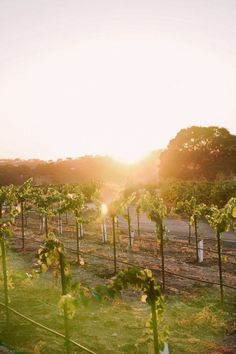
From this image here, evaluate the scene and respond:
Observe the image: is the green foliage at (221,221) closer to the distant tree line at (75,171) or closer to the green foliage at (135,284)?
the green foliage at (135,284)

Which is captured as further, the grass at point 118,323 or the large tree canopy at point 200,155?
the large tree canopy at point 200,155

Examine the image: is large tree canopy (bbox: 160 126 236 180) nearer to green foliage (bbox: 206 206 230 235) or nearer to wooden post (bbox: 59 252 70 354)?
green foliage (bbox: 206 206 230 235)

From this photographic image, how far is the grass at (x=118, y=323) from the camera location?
445 inches

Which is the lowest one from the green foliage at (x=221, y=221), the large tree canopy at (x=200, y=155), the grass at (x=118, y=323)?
the grass at (x=118, y=323)

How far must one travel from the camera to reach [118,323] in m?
13.0

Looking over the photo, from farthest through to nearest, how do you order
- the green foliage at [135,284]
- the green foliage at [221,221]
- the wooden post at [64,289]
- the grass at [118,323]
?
the green foliage at [221,221]
the grass at [118,323]
the wooden post at [64,289]
the green foliage at [135,284]

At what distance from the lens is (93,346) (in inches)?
447

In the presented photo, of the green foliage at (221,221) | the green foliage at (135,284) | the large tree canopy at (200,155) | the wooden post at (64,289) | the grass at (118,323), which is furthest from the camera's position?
the large tree canopy at (200,155)

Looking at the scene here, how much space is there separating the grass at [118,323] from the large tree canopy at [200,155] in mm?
48606

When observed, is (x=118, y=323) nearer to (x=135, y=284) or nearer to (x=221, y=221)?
(x=135, y=284)

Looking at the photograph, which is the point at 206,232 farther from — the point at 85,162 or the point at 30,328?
the point at 85,162

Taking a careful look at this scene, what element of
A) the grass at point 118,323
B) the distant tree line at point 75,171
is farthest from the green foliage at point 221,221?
the distant tree line at point 75,171

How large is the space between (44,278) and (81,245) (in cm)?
855

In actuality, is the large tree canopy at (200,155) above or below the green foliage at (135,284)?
above
